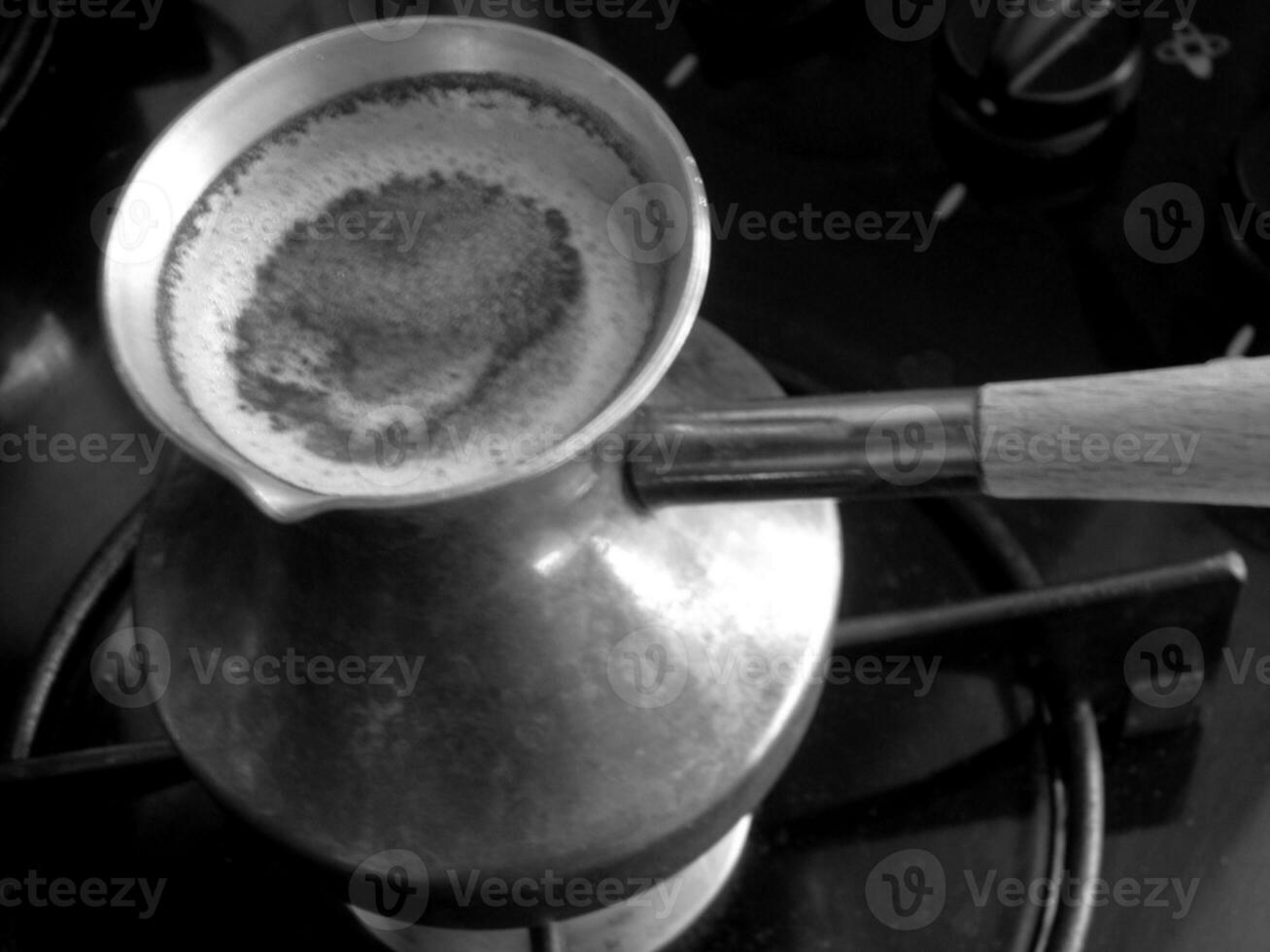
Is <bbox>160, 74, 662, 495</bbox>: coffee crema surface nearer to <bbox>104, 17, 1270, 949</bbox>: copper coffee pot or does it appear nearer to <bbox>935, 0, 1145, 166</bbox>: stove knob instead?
<bbox>104, 17, 1270, 949</bbox>: copper coffee pot

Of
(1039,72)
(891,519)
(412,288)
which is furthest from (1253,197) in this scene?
(412,288)

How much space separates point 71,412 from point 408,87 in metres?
0.35

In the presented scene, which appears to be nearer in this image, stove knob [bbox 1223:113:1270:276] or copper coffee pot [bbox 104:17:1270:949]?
copper coffee pot [bbox 104:17:1270:949]

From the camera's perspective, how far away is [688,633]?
18.1 inches

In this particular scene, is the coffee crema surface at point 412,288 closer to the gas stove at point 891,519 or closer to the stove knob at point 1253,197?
the gas stove at point 891,519

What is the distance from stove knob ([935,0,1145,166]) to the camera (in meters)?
0.65

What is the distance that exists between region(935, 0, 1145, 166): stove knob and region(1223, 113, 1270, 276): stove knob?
7 cm

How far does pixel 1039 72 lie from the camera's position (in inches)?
26.0

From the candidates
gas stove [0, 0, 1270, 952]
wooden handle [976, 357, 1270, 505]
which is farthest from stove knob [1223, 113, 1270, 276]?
wooden handle [976, 357, 1270, 505]

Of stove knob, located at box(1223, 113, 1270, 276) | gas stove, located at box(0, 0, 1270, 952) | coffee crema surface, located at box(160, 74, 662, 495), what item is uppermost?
coffee crema surface, located at box(160, 74, 662, 495)

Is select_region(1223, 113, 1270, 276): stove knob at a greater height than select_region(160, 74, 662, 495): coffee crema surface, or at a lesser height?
lesser

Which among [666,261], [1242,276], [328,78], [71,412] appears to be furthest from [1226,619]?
[71,412]

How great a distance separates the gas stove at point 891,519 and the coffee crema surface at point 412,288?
154 millimetres

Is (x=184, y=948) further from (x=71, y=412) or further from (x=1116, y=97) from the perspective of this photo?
(x=1116, y=97)
